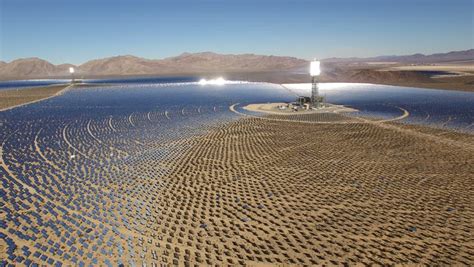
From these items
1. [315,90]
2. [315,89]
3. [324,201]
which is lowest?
[324,201]

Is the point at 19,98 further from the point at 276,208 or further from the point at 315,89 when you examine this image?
the point at 276,208

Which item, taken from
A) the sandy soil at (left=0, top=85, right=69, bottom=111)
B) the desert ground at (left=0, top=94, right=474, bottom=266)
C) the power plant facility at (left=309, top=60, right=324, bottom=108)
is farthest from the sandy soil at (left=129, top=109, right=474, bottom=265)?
the sandy soil at (left=0, top=85, right=69, bottom=111)

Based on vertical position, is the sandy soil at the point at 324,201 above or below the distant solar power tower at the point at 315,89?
below

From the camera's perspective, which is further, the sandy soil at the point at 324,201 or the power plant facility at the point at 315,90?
the power plant facility at the point at 315,90

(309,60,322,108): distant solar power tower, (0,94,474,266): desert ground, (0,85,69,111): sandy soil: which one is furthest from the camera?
(0,85,69,111): sandy soil

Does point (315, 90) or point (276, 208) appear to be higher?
point (315, 90)

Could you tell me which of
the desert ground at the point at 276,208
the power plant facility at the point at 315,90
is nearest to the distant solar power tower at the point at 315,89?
the power plant facility at the point at 315,90

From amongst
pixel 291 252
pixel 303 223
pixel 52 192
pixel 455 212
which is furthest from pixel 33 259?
pixel 455 212

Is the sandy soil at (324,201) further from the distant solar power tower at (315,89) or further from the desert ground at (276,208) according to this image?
the distant solar power tower at (315,89)

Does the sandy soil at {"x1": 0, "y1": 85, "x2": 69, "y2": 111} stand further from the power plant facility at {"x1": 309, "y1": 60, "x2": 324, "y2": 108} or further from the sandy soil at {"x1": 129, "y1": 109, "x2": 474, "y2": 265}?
the sandy soil at {"x1": 129, "y1": 109, "x2": 474, "y2": 265}

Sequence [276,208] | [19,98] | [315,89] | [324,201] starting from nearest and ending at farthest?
[276,208], [324,201], [315,89], [19,98]

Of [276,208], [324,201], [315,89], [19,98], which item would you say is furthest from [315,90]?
[19,98]

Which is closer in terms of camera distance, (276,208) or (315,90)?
(276,208)
